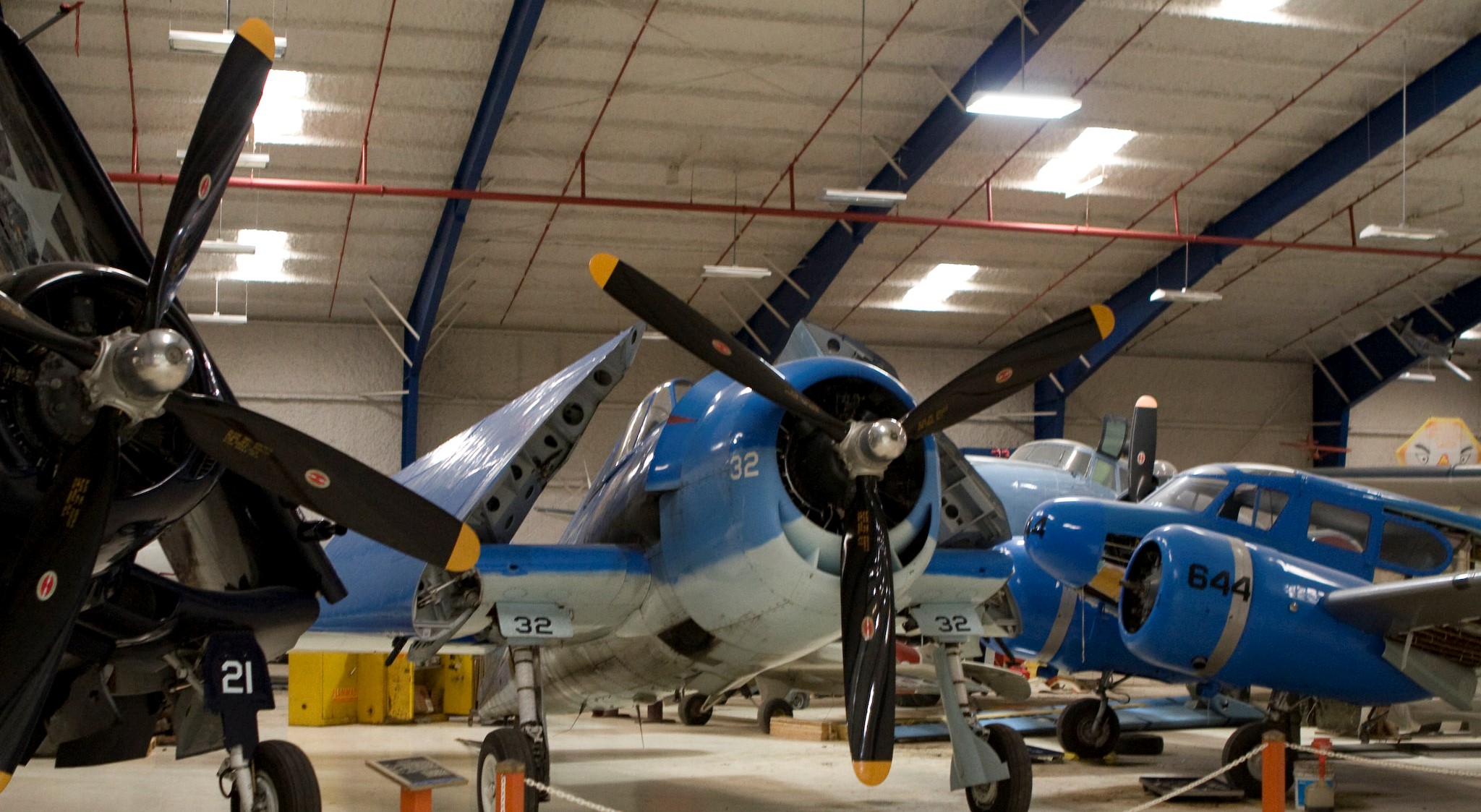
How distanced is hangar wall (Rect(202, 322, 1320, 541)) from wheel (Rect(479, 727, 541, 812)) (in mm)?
14403

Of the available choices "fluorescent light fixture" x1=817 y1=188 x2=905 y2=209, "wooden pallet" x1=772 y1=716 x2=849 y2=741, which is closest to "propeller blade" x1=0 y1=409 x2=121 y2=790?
"wooden pallet" x1=772 y1=716 x2=849 y2=741

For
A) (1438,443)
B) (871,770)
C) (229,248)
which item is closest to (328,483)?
(871,770)

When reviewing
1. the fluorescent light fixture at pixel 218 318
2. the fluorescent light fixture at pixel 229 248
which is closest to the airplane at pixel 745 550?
the fluorescent light fixture at pixel 229 248

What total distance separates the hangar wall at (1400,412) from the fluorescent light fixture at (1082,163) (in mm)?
13567

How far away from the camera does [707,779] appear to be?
958 centimetres

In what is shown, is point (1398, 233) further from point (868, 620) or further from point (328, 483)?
point (328, 483)

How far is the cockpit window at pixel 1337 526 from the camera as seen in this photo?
1007 centimetres

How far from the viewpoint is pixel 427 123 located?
56.7 feet

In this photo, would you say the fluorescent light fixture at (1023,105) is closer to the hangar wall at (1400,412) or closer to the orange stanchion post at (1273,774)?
the orange stanchion post at (1273,774)

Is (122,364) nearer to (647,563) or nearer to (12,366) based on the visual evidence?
(12,366)

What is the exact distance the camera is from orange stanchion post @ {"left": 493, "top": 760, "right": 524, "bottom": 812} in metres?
5.11

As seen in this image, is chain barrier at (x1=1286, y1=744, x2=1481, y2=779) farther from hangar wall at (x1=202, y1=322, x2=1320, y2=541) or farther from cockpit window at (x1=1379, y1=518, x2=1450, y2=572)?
hangar wall at (x1=202, y1=322, x2=1320, y2=541)

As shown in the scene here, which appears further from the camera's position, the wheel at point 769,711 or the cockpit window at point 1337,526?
the wheel at point 769,711

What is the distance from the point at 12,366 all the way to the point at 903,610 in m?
Answer: 4.80
